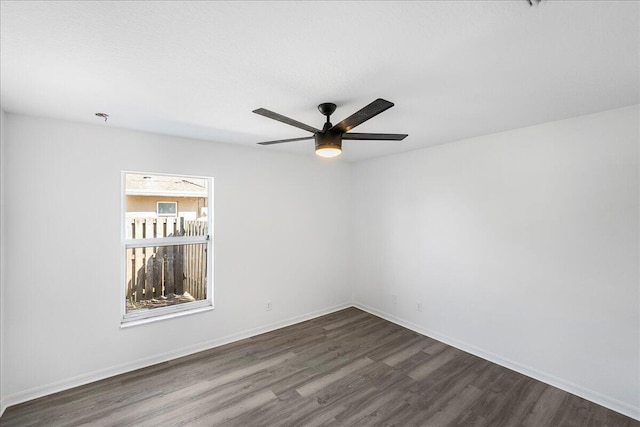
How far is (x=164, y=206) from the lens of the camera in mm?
3143

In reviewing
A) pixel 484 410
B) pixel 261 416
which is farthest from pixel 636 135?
pixel 261 416

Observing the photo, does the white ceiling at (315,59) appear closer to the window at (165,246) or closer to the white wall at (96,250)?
the white wall at (96,250)

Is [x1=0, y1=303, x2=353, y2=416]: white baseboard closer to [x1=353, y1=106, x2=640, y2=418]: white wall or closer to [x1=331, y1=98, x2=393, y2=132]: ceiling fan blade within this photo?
[x1=353, y1=106, x2=640, y2=418]: white wall

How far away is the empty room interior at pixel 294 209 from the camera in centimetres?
138

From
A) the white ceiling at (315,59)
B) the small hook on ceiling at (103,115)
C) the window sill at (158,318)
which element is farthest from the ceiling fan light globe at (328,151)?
the window sill at (158,318)

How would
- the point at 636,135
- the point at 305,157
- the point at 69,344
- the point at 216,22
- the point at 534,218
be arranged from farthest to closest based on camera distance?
the point at 305,157 < the point at 534,218 < the point at 69,344 < the point at 636,135 < the point at 216,22

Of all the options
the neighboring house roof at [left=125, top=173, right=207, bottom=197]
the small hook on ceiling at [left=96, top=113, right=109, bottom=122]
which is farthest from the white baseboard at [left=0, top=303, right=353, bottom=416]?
the small hook on ceiling at [left=96, top=113, right=109, bottom=122]

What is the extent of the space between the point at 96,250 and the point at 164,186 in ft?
2.99

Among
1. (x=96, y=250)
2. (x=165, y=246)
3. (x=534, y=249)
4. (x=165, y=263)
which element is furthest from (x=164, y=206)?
(x=534, y=249)

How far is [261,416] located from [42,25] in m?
2.75

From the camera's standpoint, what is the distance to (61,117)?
2.42m

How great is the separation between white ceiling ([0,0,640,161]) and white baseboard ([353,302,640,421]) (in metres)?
2.40

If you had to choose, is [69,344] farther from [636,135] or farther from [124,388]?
[636,135]

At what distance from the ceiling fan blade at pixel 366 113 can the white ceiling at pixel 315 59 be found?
0.81ft
